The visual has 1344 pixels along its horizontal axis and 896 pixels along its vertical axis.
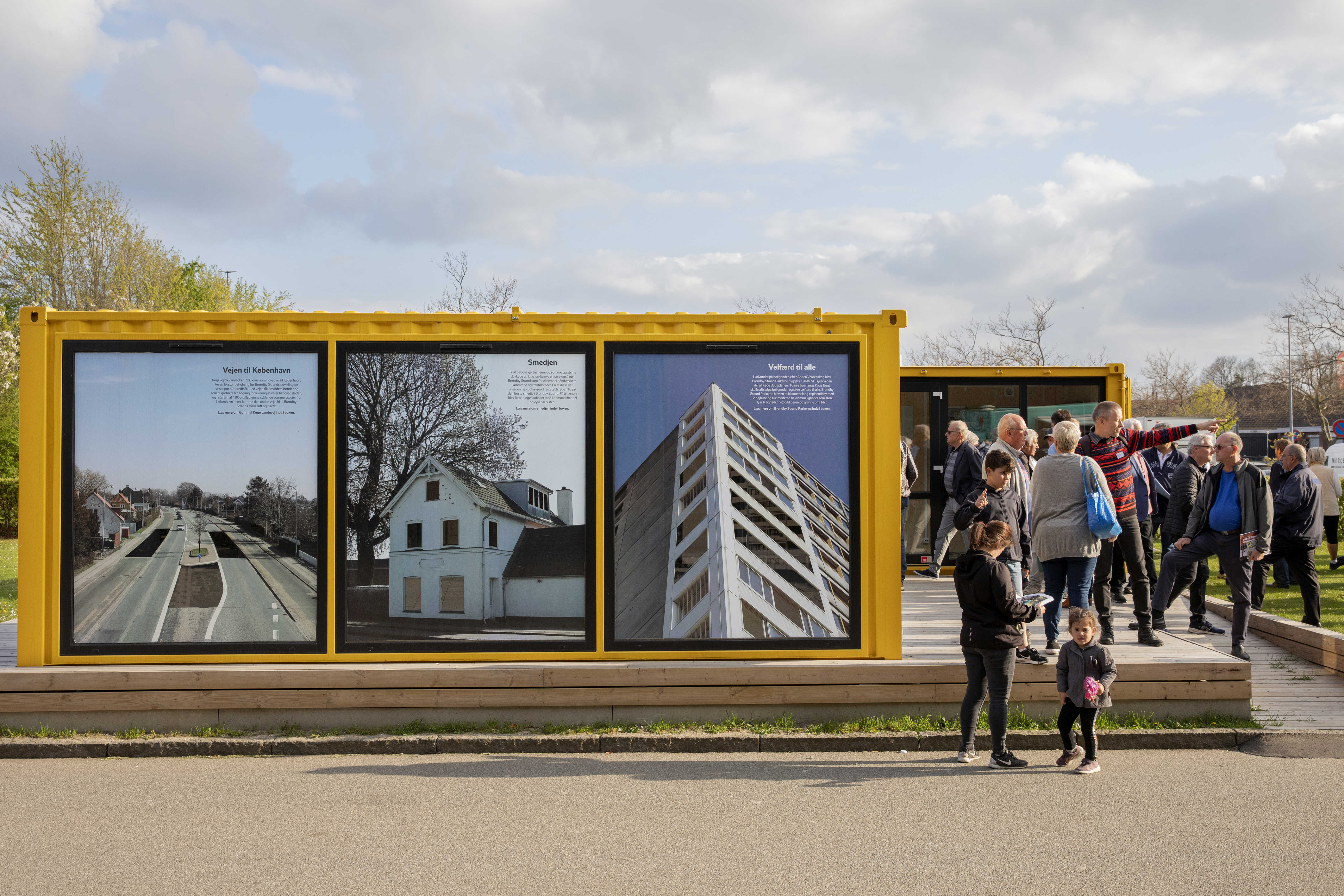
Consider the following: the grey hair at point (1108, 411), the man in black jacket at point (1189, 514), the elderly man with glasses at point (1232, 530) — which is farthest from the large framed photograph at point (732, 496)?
the man in black jacket at point (1189, 514)

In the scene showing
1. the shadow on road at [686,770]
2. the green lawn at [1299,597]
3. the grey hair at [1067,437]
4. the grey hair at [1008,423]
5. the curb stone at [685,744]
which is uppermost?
the grey hair at [1008,423]

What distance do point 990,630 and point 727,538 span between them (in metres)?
1.76

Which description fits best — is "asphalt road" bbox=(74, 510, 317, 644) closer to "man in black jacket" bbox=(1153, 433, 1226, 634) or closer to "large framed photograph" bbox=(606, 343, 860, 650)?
"large framed photograph" bbox=(606, 343, 860, 650)

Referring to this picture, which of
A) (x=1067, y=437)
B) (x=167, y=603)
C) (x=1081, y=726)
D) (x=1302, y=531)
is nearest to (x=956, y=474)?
(x=1067, y=437)

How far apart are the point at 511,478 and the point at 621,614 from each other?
1.15m

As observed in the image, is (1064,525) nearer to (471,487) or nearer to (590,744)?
(590,744)

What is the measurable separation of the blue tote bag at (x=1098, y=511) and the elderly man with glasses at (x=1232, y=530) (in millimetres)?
1394

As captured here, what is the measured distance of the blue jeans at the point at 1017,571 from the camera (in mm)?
6184

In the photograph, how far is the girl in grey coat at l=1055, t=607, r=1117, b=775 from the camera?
5.38 metres

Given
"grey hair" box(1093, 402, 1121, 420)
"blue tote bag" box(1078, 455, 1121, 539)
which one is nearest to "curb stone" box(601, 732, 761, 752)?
"blue tote bag" box(1078, 455, 1121, 539)

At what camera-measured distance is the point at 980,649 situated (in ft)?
17.8

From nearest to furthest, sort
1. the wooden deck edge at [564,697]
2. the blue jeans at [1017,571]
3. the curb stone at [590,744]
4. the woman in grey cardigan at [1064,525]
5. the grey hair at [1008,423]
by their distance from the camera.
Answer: the curb stone at [590,744]
the wooden deck edge at [564,697]
the blue jeans at [1017,571]
the woman in grey cardigan at [1064,525]
the grey hair at [1008,423]

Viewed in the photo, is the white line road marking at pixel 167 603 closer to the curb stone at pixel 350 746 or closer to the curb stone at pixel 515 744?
the curb stone at pixel 350 746

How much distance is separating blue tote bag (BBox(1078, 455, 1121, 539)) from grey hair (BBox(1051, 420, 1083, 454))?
0.21m
